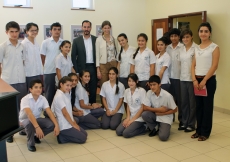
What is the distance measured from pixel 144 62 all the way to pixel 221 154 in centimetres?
182

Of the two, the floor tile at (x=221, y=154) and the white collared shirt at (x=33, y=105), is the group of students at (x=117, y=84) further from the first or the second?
the floor tile at (x=221, y=154)

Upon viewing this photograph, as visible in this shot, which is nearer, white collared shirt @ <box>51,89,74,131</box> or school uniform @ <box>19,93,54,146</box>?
school uniform @ <box>19,93,54,146</box>

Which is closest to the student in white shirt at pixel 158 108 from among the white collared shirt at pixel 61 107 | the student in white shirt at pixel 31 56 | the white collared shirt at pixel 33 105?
the white collared shirt at pixel 61 107

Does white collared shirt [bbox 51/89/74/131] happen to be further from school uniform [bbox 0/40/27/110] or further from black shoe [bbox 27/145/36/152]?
school uniform [bbox 0/40/27/110]

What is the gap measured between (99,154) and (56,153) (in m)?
0.56

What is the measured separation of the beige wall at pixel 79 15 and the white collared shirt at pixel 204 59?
3.47 metres

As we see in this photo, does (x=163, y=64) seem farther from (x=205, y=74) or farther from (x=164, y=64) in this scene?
(x=205, y=74)

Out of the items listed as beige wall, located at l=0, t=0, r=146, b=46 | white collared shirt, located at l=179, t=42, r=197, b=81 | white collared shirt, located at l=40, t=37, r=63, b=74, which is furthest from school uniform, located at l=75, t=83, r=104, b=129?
beige wall, located at l=0, t=0, r=146, b=46

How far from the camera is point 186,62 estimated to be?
3.94 meters

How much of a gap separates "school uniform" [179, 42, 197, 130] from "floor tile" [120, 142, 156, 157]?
94 centimetres

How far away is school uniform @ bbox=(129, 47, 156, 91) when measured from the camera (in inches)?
170

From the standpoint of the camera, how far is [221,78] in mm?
5070

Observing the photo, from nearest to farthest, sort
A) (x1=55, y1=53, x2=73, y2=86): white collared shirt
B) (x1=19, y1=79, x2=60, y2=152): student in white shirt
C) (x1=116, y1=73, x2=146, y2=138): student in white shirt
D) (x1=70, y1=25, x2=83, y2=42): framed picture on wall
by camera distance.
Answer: (x1=19, y1=79, x2=60, y2=152): student in white shirt
(x1=116, y1=73, x2=146, y2=138): student in white shirt
(x1=55, y1=53, x2=73, y2=86): white collared shirt
(x1=70, y1=25, x2=83, y2=42): framed picture on wall

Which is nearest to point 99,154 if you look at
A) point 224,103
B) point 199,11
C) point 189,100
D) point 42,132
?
point 42,132
